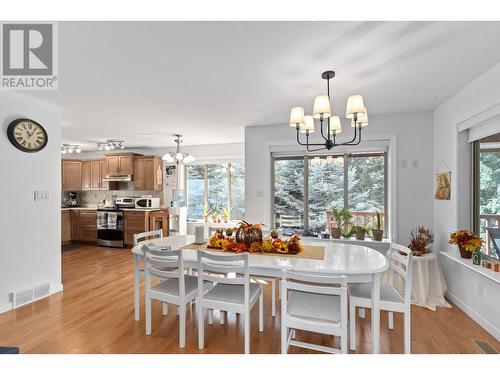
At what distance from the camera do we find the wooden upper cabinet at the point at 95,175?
6246 millimetres

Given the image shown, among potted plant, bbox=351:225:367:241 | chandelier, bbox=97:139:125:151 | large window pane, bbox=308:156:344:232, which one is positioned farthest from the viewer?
chandelier, bbox=97:139:125:151

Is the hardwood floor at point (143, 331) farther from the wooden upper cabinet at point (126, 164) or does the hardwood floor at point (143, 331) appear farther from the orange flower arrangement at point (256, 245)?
the wooden upper cabinet at point (126, 164)

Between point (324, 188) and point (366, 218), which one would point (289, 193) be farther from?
point (366, 218)

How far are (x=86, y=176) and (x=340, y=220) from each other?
20.0 ft

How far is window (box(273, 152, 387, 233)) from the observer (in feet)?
12.6

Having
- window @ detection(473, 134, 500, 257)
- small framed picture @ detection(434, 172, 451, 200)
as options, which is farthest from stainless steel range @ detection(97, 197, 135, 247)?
window @ detection(473, 134, 500, 257)

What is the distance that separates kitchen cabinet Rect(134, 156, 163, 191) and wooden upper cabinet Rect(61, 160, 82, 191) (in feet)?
5.25

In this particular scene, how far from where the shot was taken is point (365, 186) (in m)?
3.89

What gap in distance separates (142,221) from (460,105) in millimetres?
5730

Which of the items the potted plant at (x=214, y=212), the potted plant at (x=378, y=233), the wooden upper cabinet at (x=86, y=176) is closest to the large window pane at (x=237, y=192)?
the potted plant at (x=214, y=212)

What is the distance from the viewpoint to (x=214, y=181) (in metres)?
6.08

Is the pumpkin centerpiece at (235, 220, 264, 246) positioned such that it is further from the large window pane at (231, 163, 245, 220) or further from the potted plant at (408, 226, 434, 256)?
the large window pane at (231, 163, 245, 220)
